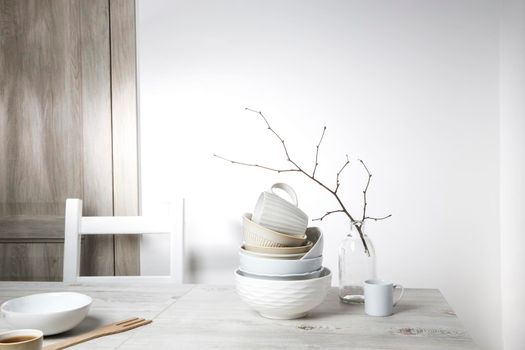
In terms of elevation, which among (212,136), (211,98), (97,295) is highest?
(211,98)

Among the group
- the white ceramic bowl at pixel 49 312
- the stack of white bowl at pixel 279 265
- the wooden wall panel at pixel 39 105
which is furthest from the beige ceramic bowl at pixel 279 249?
the wooden wall panel at pixel 39 105

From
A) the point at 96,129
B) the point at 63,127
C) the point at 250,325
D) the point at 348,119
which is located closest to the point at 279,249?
the point at 250,325

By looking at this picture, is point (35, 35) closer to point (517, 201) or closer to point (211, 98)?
point (211, 98)

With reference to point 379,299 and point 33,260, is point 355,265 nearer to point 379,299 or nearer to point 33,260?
point 379,299

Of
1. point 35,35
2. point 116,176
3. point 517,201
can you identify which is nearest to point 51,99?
point 35,35

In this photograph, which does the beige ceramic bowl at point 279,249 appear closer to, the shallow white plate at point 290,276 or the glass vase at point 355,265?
the shallow white plate at point 290,276

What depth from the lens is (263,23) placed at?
202cm

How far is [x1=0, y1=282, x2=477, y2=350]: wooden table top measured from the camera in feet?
3.39

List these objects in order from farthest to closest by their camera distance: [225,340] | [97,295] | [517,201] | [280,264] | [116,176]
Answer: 1. [116,176]
2. [517,201]
3. [97,295]
4. [280,264]
5. [225,340]

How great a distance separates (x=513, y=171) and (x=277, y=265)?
116 cm

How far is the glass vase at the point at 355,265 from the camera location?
4.47ft

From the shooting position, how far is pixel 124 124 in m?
2.09

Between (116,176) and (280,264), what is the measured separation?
3.84 feet

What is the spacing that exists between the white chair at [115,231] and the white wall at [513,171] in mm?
1250
